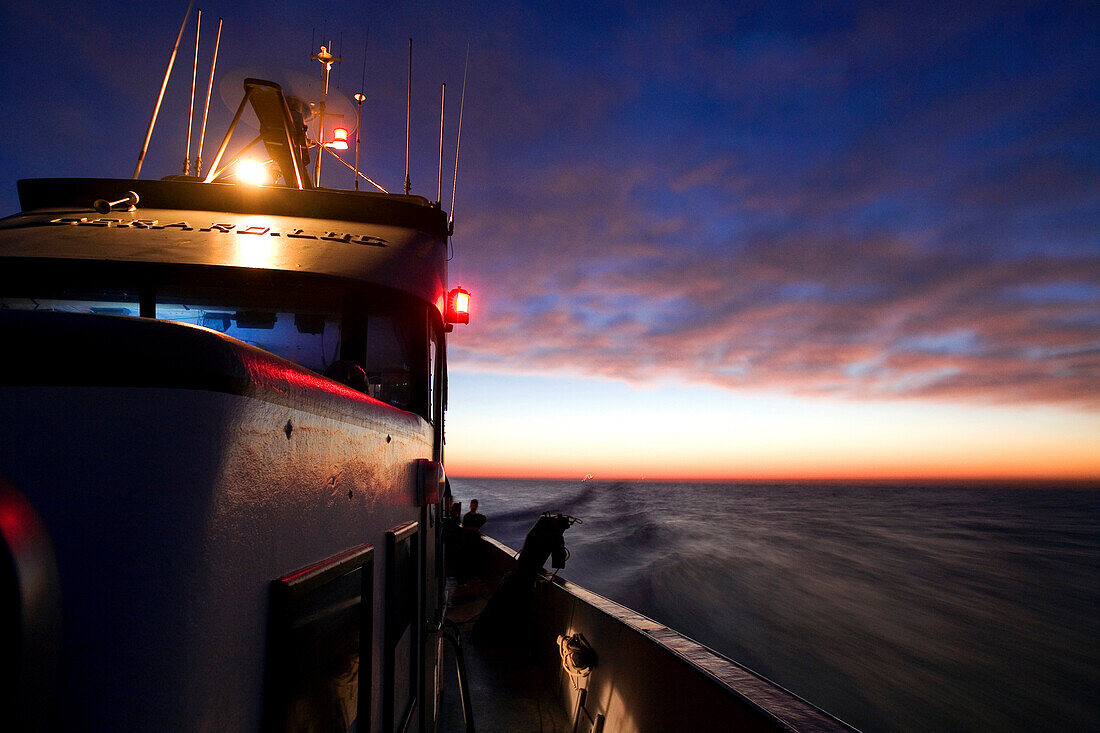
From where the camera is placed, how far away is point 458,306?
4.36 meters

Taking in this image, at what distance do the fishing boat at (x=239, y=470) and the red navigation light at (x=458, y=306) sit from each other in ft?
0.07

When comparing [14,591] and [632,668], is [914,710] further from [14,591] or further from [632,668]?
[14,591]

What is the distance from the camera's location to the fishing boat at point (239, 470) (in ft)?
3.04

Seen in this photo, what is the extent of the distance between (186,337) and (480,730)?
20.1 feet

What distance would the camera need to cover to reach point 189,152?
15.8ft

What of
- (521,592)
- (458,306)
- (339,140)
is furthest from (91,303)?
(521,592)

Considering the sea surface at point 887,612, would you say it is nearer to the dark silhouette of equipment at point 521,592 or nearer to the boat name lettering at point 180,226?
the dark silhouette of equipment at point 521,592

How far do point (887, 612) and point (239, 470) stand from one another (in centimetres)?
2778

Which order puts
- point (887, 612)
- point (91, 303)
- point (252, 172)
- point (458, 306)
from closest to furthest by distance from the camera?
point (91, 303) → point (458, 306) → point (252, 172) → point (887, 612)

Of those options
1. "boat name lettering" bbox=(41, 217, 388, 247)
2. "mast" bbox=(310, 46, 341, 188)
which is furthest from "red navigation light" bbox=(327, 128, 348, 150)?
"boat name lettering" bbox=(41, 217, 388, 247)

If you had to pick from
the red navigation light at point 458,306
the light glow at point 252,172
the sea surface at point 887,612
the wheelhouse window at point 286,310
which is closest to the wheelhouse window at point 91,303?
the wheelhouse window at point 286,310

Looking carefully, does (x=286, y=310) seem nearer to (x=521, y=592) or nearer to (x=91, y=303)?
(x=91, y=303)

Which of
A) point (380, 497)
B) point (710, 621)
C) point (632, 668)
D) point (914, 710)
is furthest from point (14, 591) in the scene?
point (710, 621)

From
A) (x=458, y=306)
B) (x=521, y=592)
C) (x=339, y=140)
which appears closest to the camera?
(x=458, y=306)
